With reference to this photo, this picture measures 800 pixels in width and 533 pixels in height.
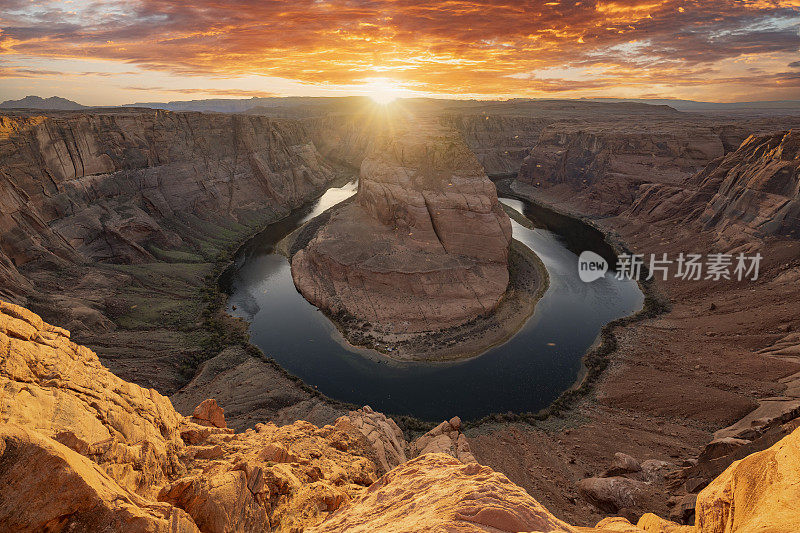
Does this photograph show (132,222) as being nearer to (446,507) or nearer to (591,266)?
(446,507)

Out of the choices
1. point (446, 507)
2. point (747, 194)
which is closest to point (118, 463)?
Result: point (446, 507)

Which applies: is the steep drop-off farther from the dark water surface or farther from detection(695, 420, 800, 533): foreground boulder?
detection(695, 420, 800, 533): foreground boulder

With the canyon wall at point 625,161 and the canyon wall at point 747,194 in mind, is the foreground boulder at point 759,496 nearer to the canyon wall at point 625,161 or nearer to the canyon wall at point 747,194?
the canyon wall at point 747,194

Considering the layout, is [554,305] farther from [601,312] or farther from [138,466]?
[138,466]

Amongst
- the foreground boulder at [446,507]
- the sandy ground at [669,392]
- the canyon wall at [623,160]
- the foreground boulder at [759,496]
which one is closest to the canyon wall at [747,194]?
the sandy ground at [669,392]

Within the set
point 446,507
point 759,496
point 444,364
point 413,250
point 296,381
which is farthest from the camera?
point 413,250
